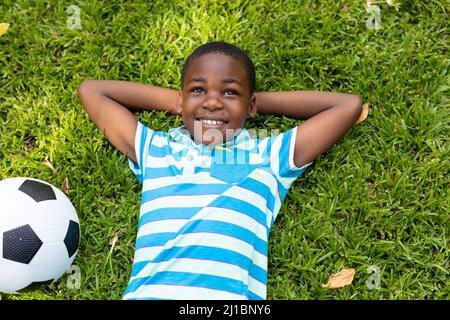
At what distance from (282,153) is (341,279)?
807 millimetres

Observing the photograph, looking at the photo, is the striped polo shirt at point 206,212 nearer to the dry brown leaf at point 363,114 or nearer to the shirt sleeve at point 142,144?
the shirt sleeve at point 142,144

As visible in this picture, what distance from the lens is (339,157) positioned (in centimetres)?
346

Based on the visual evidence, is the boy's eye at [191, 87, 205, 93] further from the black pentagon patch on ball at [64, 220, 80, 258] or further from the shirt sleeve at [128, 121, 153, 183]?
the black pentagon patch on ball at [64, 220, 80, 258]

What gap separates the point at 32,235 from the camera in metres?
2.88

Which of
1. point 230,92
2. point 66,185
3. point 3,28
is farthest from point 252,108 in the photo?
point 3,28

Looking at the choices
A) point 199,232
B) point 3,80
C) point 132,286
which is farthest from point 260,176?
point 3,80

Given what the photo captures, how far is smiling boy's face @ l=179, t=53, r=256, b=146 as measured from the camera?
310cm

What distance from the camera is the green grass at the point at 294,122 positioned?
328 cm

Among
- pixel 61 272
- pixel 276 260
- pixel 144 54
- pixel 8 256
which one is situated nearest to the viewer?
pixel 8 256

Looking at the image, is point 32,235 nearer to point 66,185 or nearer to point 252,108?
point 66,185

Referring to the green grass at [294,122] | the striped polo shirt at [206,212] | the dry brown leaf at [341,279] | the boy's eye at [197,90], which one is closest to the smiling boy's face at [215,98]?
the boy's eye at [197,90]

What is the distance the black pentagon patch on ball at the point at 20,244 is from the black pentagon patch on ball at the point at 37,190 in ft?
0.56

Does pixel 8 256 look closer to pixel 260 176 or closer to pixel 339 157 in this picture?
pixel 260 176
